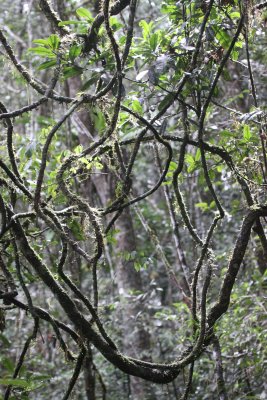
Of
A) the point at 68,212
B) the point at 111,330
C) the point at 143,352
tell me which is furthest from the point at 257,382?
the point at 68,212

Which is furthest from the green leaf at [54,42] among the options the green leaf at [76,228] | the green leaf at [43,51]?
the green leaf at [76,228]

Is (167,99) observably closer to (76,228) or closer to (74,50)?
(74,50)

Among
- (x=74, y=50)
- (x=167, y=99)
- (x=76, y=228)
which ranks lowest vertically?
(x=76, y=228)

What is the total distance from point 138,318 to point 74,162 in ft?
7.93

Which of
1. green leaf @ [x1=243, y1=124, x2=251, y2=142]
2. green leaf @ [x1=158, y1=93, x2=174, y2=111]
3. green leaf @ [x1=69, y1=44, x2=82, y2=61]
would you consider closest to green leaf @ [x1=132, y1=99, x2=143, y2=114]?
green leaf @ [x1=158, y1=93, x2=174, y2=111]

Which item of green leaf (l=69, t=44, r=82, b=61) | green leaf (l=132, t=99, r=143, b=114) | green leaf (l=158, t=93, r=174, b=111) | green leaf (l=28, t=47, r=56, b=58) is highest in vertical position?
green leaf (l=28, t=47, r=56, b=58)

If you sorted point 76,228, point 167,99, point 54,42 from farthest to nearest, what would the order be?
point 76,228 < point 167,99 < point 54,42

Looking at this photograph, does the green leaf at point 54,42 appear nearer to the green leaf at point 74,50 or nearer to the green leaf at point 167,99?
the green leaf at point 74,50

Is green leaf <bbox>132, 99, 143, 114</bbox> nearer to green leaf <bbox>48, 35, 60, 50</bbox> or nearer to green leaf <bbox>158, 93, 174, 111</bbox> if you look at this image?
green leaf <bbox>158, 93, 174, 111</bbox>

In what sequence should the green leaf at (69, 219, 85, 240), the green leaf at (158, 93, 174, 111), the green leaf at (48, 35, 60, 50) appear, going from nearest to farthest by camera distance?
1. the green leaf at (48, 35, 60, 50)
2. the green leaf at (158, 93, 174, 111)
3. the green leaf at (69, 219, 85, 240)

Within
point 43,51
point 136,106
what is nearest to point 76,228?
point 136,106

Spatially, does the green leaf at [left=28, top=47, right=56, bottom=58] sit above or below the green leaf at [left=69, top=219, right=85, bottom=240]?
above

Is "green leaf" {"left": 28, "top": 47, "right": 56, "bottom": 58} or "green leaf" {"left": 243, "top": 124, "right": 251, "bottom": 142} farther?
"green leaf" {"left": 243, "top": 124, "right": 251, "bottom": 142}

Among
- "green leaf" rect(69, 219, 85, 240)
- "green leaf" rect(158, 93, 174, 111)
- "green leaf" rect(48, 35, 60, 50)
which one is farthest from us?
"green leaf" rect(69, 219, 85, 240)
